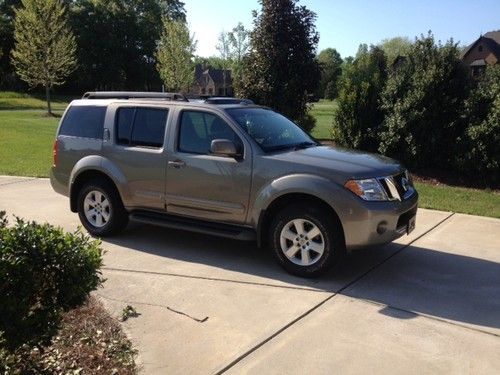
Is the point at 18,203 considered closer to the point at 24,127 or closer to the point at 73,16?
the point at 24,127

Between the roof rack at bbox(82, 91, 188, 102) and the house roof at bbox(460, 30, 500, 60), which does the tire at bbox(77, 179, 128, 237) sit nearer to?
the roof rack at bbox(82, 91, 188, 102)

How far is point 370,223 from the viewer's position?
201 inches

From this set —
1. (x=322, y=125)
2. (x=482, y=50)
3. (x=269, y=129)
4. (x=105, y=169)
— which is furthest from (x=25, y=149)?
(x=482, y=50)

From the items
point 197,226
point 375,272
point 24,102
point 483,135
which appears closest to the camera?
point 375,272

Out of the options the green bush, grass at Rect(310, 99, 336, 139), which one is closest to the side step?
the green bush

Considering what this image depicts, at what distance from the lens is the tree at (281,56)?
45.0 feet

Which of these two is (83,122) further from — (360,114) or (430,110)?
(430,110)

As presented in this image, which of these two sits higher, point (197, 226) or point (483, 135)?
point (483, 135)

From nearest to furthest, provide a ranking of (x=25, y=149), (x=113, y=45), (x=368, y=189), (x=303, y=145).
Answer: (x=368, y=189) → (x=303, y=145) → (x=25, y=149) → (x=113, y=45)

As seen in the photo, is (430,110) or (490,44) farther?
(490,44)

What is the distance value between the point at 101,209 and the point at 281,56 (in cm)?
816

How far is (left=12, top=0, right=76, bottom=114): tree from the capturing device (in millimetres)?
32312

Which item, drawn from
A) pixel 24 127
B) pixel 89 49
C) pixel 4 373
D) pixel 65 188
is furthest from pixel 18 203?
pixel 89 49

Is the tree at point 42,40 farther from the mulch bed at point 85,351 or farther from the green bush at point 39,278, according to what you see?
the green bush at point 39,278
